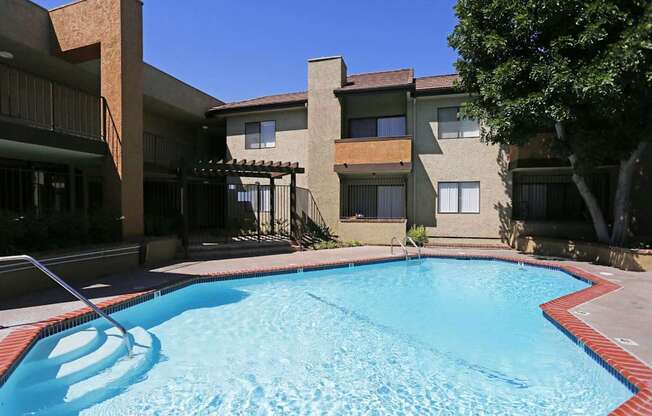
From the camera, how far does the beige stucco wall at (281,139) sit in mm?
19891

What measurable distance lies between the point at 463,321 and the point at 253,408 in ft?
17.3

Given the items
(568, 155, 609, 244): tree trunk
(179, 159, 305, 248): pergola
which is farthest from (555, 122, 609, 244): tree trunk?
(179, 159, 305, 248): pergola

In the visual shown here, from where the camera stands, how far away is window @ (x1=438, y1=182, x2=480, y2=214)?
18172 millimetres

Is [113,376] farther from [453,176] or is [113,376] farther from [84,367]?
[453,176]

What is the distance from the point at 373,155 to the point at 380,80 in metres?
5.29

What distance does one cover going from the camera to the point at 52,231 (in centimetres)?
993

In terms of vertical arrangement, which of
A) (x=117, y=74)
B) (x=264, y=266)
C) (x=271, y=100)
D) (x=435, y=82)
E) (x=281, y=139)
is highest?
(x=435, y=82)

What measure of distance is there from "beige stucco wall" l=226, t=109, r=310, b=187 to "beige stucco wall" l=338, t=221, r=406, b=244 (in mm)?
3517

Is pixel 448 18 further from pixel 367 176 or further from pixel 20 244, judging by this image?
pixel 20 244

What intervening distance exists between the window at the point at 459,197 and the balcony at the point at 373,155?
2523 millimetres

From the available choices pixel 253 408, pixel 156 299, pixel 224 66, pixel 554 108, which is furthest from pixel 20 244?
pixel 554 108

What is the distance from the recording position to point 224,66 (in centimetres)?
1806

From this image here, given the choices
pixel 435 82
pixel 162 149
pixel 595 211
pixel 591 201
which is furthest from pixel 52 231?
pixel 595 211

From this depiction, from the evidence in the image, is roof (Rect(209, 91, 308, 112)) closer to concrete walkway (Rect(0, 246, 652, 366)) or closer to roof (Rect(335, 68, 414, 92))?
roof (Rect(335, 68, 414, 92))
